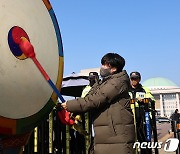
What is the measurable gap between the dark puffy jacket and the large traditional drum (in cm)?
35

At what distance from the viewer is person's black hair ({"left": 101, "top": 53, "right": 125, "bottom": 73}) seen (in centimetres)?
326

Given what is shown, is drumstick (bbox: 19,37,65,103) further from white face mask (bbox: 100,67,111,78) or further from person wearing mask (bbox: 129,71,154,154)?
person wearing mask (bbox: 129,71,154,154)

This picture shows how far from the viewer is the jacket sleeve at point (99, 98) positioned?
3.03m

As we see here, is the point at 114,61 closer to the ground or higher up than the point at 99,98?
higher up

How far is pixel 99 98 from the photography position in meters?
3.04

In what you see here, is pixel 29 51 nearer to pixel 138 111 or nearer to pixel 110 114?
pixel 110 114

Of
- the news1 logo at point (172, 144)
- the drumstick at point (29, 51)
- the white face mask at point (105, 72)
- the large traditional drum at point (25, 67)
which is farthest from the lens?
the news1 logo at point (172, 144)

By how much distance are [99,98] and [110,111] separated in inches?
7.2

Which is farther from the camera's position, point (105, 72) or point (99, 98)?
point (105, 72)

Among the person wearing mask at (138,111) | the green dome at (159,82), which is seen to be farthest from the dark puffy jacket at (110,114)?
the green dome at (159,82)

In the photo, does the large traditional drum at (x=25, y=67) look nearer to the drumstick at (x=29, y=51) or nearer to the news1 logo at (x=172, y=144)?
the drumstick at (x=29, y=51)

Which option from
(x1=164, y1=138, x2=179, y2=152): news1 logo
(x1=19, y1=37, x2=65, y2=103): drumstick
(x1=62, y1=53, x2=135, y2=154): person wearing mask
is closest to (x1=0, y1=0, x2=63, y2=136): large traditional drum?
(x1=19, y1=37, x2=65, y2=103): drumstick

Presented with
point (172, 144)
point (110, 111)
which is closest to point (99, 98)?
point (110, 111)

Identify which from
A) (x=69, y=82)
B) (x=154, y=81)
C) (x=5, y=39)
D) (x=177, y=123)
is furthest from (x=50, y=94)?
(x=154, y=81)
